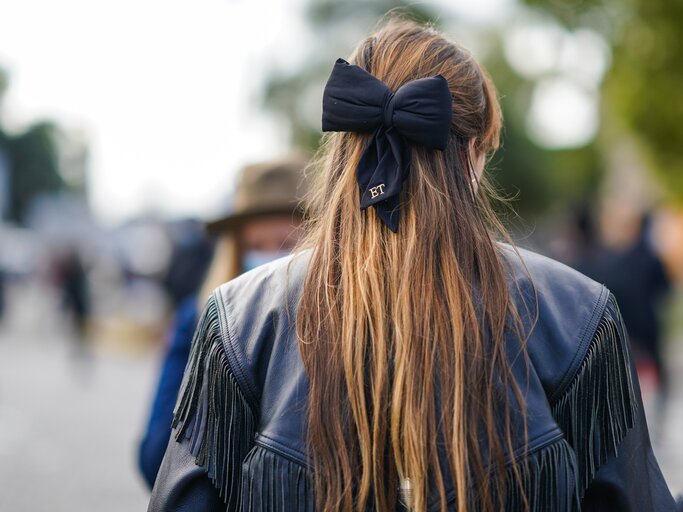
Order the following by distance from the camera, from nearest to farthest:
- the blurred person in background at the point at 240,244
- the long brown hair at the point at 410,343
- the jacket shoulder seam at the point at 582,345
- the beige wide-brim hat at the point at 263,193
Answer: the long brown hair at the point at 410,343 < the jacket shoulder seam at the point at 582,345 < the blurred person in background at the point at 240,244 < the beige wide-brim hat at the point at 263,193

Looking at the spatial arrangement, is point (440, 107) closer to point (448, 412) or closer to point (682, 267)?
point (448, 412)

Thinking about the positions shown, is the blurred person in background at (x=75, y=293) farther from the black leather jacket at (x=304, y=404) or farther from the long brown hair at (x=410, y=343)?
the long brown hair at (x=410, y=343)

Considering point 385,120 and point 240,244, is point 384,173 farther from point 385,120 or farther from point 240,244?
point 240,244

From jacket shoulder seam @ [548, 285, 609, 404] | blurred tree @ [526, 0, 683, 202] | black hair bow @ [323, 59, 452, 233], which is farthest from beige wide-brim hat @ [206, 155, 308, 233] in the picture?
blurred tree @ [526, 0, 683, 202]

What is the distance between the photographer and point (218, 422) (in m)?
1.66

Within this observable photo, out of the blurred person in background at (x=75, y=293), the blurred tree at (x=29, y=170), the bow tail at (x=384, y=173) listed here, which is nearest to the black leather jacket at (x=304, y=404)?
the bow tail at (x=384, y=173)

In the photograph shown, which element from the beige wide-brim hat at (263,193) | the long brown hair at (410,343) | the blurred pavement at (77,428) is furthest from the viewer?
the blurred pavement at (77,428)

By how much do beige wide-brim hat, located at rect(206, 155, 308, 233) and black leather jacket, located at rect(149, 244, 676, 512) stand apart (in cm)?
163

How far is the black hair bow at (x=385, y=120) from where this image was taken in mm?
1601

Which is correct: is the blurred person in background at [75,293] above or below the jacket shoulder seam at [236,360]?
below

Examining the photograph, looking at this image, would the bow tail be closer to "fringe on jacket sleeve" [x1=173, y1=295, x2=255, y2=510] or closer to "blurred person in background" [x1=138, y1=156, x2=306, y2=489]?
"fringe on jacket sleeve" [x1=173, y1=295, x2=255, y2=510]

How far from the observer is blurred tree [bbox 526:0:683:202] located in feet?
53.8

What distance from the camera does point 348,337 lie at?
1575 mm

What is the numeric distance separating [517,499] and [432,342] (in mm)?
320
